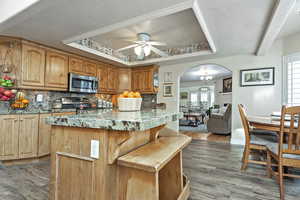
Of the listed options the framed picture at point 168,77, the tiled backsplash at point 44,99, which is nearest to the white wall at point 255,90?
the framed picture at point 168,77

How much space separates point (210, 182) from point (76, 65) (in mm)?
3575

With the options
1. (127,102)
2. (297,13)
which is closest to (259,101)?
(297,13)

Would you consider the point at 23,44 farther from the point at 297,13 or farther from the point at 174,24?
the point at 297,13

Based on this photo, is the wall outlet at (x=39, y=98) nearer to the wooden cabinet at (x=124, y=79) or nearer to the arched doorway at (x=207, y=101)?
the wooden cabinet at (x=124, y=79)

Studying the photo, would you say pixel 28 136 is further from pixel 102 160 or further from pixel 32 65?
pixel 102 160

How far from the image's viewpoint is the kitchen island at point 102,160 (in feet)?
2.72

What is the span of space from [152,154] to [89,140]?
394mm

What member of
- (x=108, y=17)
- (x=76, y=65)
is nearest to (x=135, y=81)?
(x=76, y=65)

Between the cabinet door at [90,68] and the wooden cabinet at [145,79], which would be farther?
the wooden cabinet at [145,79]

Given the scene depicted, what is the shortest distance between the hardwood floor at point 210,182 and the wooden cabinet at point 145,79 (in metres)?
2.49

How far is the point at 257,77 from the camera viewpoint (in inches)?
145

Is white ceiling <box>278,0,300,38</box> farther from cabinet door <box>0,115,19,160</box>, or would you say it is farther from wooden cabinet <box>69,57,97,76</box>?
cabinet door <box>0,115,19,160</box>

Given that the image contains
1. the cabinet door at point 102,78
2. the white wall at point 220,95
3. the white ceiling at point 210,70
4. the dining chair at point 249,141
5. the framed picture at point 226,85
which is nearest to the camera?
the dining chair at point 249,141

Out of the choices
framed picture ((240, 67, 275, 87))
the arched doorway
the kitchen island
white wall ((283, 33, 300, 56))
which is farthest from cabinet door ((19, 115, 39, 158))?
white wall ((283, 33, 300, 56))
